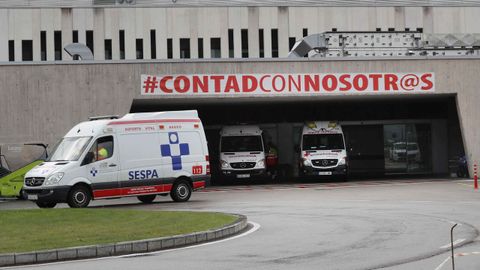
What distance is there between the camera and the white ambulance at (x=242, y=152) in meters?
33.2

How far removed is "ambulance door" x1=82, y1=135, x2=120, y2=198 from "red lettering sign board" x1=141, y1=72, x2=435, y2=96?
10.2 meters

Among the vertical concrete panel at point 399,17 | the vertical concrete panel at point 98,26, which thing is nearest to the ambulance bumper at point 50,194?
the vertical concrete panel at point 98,26

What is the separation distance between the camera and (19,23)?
184 feet

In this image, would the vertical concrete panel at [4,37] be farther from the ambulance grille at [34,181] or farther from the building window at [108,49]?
the ambulance grille at [34,181]

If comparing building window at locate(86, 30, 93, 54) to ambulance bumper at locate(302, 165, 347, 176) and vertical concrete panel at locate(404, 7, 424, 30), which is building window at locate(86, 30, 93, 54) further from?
ambulance bumper at locate(302, 165, 347, 176)

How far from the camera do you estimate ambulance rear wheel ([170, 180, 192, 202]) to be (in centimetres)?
2330

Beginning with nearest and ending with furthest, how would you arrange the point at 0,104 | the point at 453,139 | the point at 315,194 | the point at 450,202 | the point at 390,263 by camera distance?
the point at 390,263
the point at 450,202
the point at 315,194
the point at 0,104
the point at 453,139

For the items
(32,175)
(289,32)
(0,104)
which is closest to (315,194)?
(32,175)

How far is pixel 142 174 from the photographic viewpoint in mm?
22469

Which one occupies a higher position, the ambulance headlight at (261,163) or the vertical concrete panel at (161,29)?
the vertical concrete panel at (161,29)

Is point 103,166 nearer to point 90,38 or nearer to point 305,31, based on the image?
point 90,38

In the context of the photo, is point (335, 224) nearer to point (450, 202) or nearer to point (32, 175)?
point (450, 202)

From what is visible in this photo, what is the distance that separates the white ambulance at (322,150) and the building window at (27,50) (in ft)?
95.9

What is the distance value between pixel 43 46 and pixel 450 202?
41.8 m
